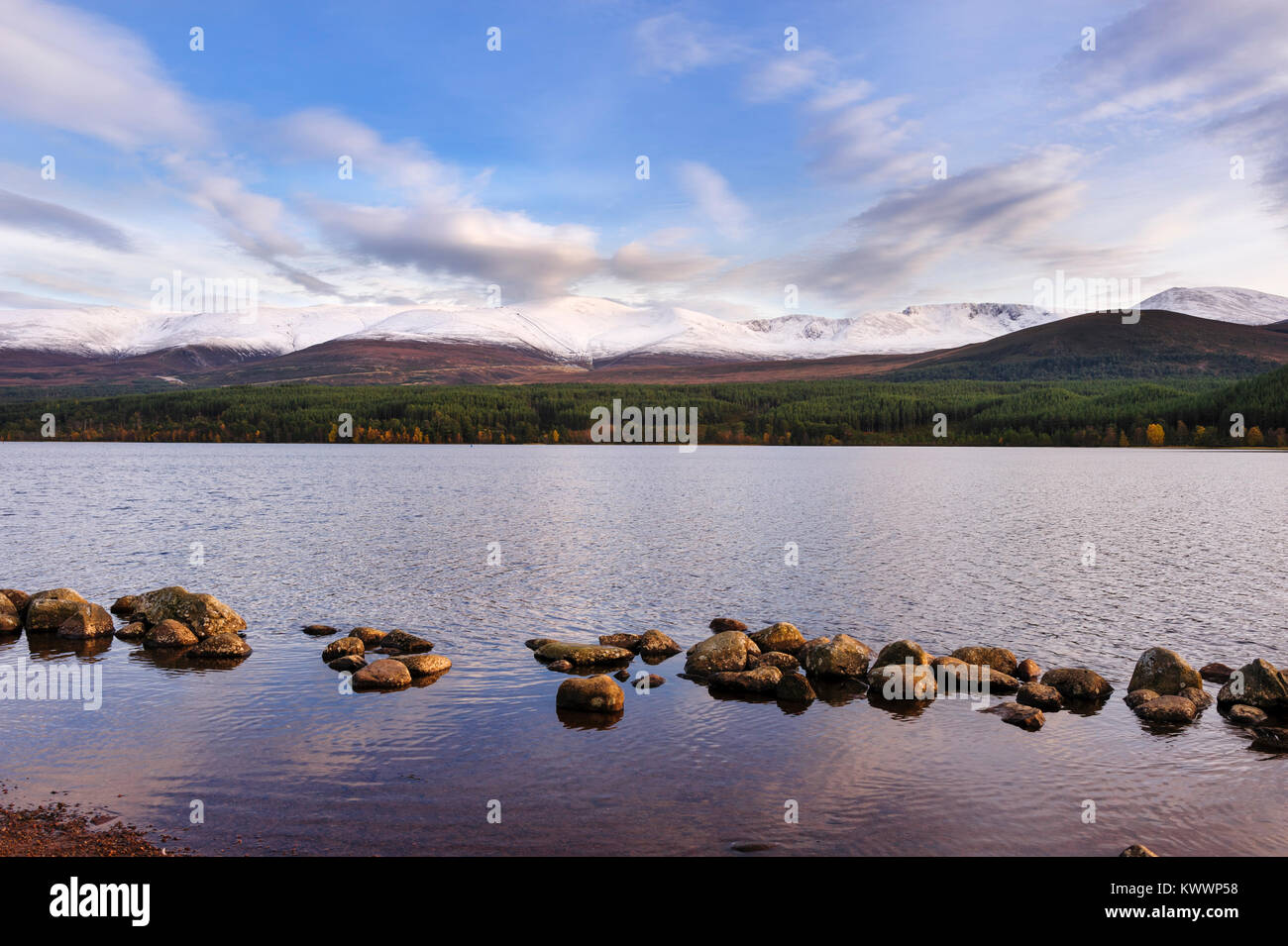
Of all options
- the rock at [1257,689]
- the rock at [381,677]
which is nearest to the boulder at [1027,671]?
the rock at [1257,689]

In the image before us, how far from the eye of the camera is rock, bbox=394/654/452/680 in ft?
78.9

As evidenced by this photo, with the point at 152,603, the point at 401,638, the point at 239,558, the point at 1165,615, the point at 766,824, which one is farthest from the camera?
the point at 239,558

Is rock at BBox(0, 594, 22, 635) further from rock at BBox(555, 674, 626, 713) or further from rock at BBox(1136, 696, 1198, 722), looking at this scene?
rock at BBox(1136, 696, 1198, 722)

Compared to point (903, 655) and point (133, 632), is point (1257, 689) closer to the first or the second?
point (903, 655)

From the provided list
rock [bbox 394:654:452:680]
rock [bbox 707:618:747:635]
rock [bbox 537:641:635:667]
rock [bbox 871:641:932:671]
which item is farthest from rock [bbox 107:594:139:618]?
rock [bbox 871:641:932:671]

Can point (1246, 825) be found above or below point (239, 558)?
below

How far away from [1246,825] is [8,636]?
36.6 meters

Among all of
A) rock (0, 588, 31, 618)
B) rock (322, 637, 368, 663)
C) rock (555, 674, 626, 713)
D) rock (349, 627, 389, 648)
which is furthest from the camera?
rock (0, 588, 31, 618)

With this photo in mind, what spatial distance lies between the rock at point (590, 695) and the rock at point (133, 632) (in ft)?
54.9

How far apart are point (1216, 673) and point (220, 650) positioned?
102 feet

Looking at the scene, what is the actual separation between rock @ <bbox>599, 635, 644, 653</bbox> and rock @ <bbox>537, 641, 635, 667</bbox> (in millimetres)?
1135
